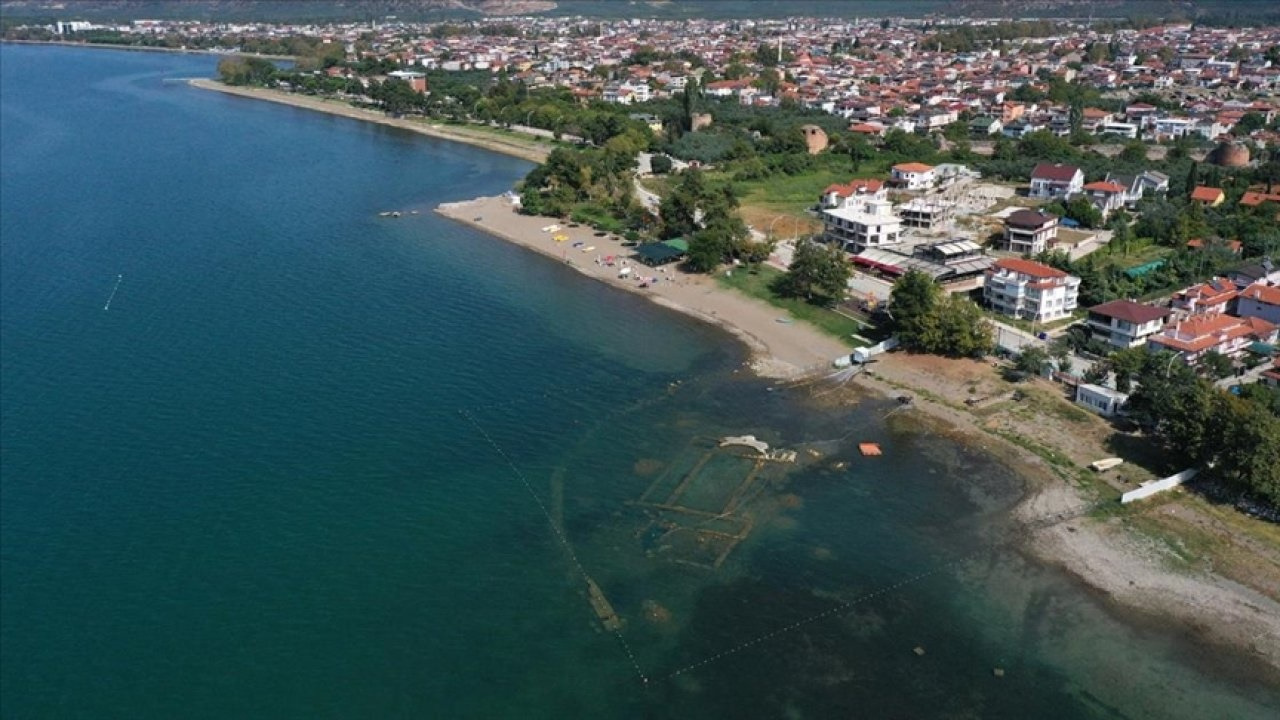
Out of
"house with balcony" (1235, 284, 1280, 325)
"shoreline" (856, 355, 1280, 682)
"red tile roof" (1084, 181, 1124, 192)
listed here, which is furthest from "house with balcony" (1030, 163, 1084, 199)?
"shoreline" (856, 355, 1280, 682)

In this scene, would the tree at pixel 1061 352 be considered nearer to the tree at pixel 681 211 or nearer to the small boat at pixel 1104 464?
the small boat at pixel 1104 464

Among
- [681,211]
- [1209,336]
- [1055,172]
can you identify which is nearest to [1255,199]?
[1055,172]

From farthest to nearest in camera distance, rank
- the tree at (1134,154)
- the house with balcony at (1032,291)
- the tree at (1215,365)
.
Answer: the tree at (1134,154) → the house with balcony at (1032,291) → the tree at (1215,365)

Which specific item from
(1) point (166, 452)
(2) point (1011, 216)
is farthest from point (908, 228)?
(1) point (166, 452)

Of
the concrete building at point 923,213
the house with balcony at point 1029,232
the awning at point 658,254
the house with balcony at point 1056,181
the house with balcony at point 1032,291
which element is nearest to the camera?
the house with balcony at point 1032,291

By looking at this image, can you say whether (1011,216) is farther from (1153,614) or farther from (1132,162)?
(1153,614)

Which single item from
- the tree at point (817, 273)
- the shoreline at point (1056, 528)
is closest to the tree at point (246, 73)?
the shoreline at point (1056, 528)
